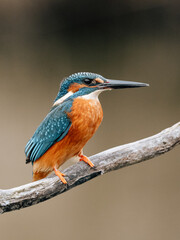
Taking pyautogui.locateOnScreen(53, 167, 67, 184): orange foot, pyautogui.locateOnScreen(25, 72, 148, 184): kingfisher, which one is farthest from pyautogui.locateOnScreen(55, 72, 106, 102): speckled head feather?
pyautogui.locateOnScreen(53, 167, 67, 184): orange foot

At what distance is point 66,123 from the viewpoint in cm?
127

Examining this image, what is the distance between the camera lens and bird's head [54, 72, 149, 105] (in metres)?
1.17

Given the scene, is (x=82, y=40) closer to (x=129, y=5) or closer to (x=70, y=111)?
(x=129, y=5)

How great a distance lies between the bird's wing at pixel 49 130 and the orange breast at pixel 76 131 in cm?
2

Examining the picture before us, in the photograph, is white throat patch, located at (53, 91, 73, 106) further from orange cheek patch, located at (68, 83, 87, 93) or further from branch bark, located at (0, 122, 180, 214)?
branch bark, located at (0, 122, 180, 214)

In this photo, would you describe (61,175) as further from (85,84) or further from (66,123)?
(85,84)

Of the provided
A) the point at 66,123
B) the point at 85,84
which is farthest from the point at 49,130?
the point at 85,84

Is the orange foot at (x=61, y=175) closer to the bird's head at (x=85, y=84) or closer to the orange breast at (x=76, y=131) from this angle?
the orange breast at (x=76, y=131)

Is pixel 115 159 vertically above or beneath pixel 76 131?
beneath

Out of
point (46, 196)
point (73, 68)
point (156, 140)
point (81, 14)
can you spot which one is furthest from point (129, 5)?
point (46, 196)

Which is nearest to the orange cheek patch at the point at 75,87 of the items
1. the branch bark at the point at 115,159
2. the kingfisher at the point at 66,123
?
the kingfisher at the point at 66,123

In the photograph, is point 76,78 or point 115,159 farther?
point 115,159

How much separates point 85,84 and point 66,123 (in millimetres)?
143

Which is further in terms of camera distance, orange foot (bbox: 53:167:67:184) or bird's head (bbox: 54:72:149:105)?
orange foot (bbox: 53:167:67:184)
